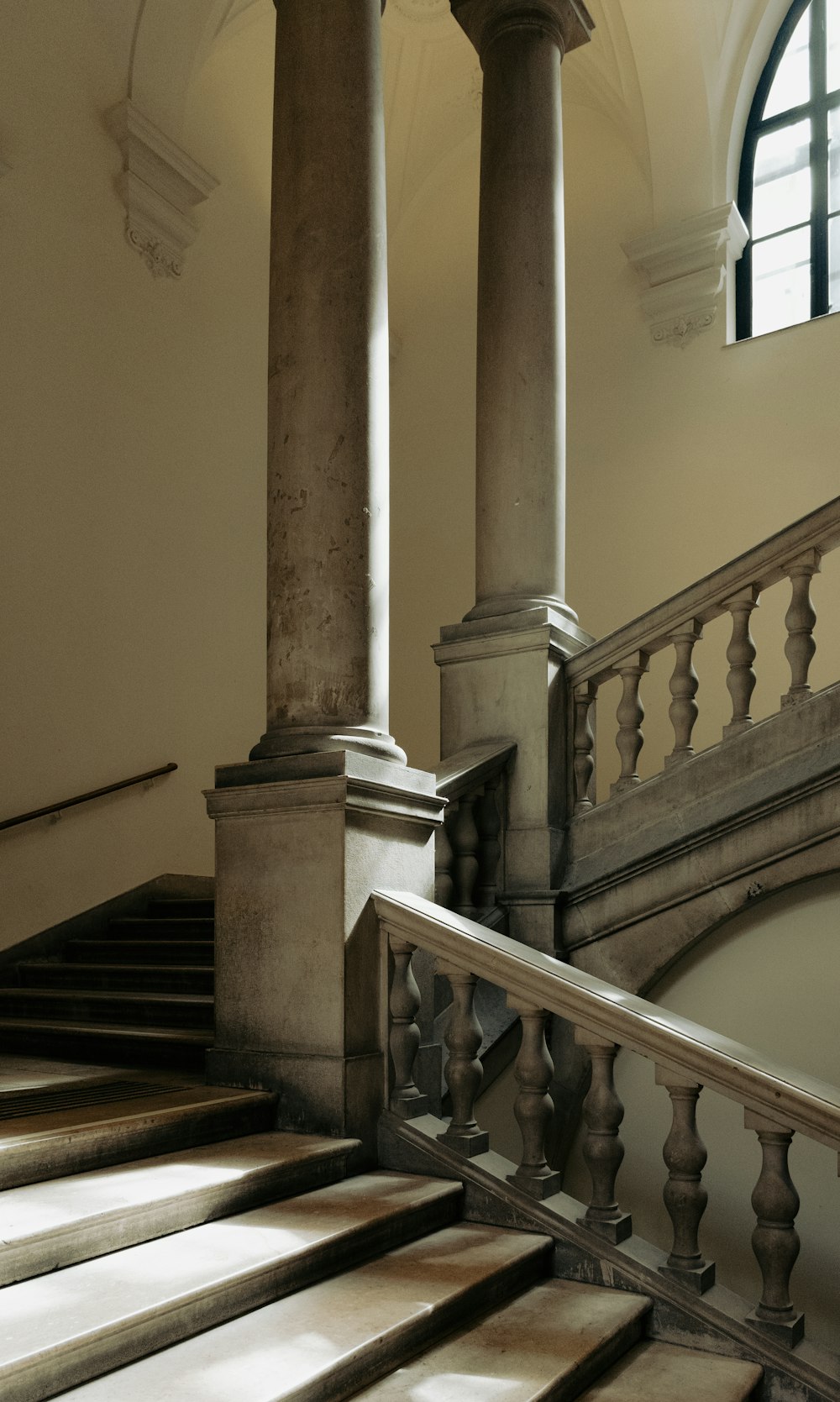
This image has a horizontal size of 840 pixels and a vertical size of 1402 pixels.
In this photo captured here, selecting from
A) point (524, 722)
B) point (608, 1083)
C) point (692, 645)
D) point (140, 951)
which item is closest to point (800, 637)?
point (692, 645)

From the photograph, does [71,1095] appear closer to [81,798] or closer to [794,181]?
[81,798]

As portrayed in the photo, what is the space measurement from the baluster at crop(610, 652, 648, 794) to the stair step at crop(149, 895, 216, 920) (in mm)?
2586

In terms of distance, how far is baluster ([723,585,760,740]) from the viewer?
481cm

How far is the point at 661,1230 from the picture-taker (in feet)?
15.6

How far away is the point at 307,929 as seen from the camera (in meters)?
3.81

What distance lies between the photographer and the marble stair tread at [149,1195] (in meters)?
2.56

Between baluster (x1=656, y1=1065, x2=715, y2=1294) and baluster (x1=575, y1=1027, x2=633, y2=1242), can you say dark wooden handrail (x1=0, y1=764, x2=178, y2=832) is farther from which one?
baluster (x1=656, y1=1065, x2=715, y2=1294)

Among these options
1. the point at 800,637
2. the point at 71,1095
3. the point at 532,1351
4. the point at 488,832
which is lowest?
the point at 532,1351

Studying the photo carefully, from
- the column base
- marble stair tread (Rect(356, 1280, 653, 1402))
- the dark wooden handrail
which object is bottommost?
marble stair tread (Rect(356, 1280, 653, 1402))

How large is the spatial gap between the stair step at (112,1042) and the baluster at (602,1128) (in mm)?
1462

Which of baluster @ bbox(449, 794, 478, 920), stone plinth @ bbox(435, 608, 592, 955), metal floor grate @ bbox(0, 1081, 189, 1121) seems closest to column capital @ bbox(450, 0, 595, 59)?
stone plinth @ bbox(435, 608, 592, 955)

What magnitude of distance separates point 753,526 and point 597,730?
6.26 feet

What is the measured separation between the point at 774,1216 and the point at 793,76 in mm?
9148

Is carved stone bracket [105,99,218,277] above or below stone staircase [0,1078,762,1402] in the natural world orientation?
above
